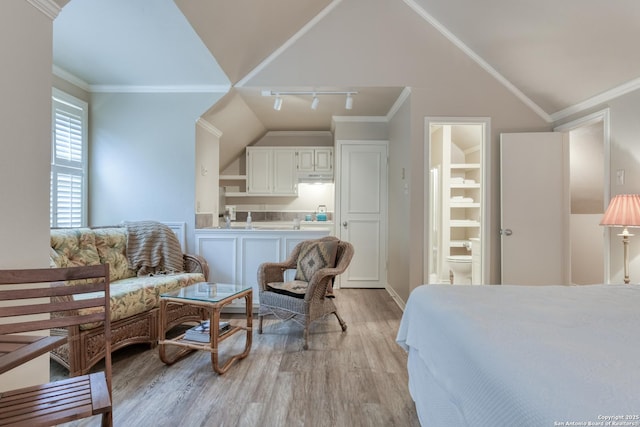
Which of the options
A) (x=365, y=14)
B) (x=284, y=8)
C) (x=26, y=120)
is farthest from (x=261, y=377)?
(x=365, y=14)

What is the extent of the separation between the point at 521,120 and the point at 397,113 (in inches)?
56.0

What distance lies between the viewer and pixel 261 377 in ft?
7.56

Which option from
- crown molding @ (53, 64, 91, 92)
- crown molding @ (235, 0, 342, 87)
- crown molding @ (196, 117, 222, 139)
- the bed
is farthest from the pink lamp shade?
crown molding @ (53, 64, 91, 92)

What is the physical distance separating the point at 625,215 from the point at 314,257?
2.55 metres

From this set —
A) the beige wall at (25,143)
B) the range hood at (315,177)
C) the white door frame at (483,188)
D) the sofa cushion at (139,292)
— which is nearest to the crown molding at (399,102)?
the white door frame at (483,188)

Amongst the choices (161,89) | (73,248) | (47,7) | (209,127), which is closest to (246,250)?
(73,248)

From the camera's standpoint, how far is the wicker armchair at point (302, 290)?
9.39 ft

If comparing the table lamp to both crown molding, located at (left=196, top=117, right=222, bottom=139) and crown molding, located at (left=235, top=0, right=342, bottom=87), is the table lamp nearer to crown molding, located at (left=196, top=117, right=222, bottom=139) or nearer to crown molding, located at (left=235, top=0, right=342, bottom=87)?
crown molding, located at (left=235, top=0, right=342, bottom=87)

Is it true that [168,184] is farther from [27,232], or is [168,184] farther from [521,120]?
[521,120]

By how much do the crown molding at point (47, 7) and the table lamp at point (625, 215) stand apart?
3.94 metres

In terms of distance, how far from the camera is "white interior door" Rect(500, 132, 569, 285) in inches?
139

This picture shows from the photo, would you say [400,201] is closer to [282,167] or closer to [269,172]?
[282,167]

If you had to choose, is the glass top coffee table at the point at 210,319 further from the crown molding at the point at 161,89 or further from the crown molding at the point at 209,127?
the crown molding at the point at 161,89

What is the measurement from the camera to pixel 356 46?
143 inches
